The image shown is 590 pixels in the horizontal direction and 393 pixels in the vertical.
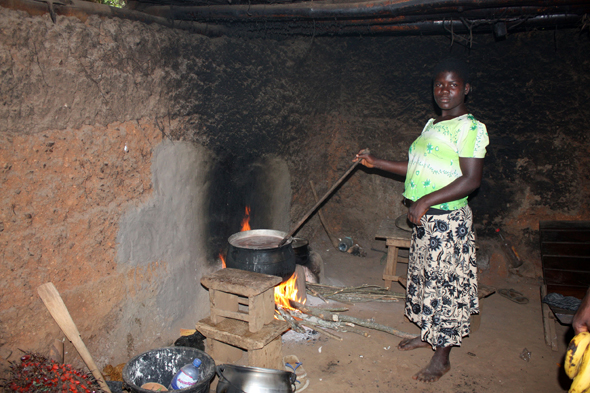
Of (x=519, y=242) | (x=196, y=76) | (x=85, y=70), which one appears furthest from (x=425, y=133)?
(x=519, y=242)

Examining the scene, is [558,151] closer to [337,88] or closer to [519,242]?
[519,242]

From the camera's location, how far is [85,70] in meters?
2.33

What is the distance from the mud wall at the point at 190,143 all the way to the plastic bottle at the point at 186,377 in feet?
1.97

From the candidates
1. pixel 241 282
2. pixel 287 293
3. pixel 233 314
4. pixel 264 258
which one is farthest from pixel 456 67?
pixel 287 293

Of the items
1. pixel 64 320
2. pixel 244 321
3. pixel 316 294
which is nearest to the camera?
pixel 64 320

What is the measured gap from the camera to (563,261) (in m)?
3.88

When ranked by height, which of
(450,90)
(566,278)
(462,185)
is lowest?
(566,278)

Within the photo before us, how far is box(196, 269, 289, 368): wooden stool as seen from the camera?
2672mm

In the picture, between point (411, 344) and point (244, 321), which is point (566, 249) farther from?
point (244, 321)

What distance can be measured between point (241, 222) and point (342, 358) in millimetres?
1565

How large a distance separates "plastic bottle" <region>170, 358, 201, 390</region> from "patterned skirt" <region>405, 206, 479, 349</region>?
1586mm

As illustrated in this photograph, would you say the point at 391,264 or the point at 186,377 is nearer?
the point at 186,377

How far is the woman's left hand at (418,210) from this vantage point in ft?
8.40

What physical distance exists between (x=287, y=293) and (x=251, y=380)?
59.9 inches
